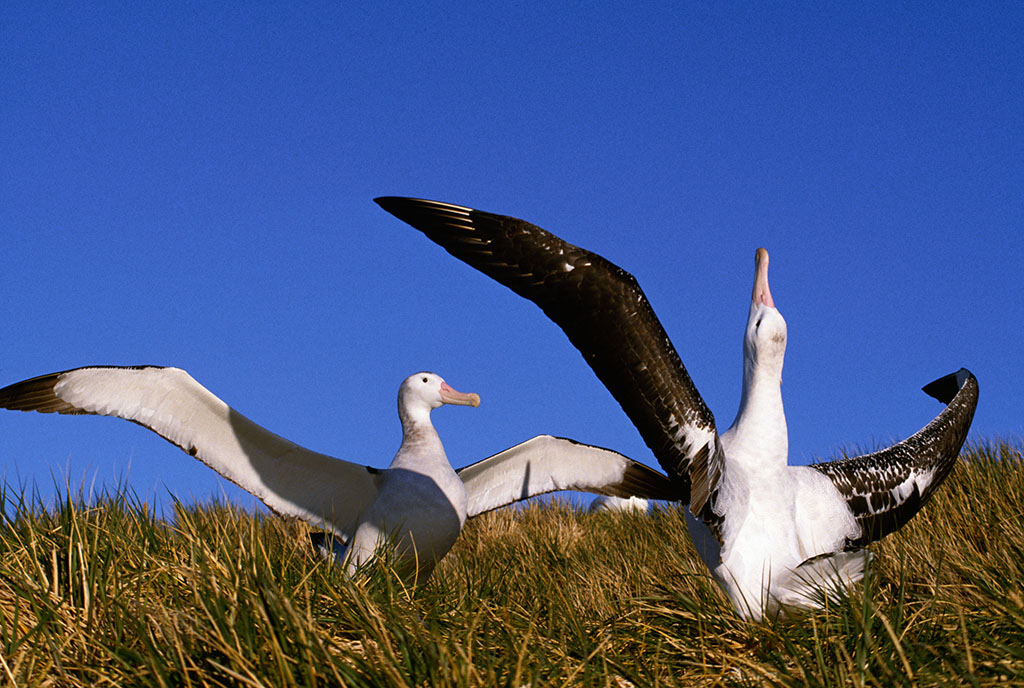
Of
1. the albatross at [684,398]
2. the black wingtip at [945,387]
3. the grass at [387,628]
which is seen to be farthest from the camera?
the black wingtip at [945,387]

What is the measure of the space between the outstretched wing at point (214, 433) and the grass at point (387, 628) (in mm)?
1646

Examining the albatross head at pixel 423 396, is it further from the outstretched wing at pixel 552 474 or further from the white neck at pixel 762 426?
the white neck at pixel 762 426

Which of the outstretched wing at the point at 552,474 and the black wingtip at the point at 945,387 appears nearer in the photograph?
the outstretched wing at the point at 552,474

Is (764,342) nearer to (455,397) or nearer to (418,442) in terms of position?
(418,442)

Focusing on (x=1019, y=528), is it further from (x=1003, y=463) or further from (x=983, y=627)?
(x=1003, y=463)

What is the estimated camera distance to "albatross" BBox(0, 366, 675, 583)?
20.1ft

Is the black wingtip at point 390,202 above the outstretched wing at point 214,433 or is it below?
above

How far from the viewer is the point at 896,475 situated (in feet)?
17.6

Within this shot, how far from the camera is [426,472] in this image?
6438 millimetres

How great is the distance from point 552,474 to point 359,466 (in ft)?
5.00

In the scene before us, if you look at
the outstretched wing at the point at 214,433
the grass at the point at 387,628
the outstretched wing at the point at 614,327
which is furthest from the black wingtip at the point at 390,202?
the outstretched wing at the point at 214,433

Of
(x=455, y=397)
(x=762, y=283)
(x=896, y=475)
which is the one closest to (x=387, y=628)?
(x=762, y=283)

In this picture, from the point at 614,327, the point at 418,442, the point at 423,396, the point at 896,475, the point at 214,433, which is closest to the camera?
the point at 614,327

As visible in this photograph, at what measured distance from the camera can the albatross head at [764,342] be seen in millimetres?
4551
